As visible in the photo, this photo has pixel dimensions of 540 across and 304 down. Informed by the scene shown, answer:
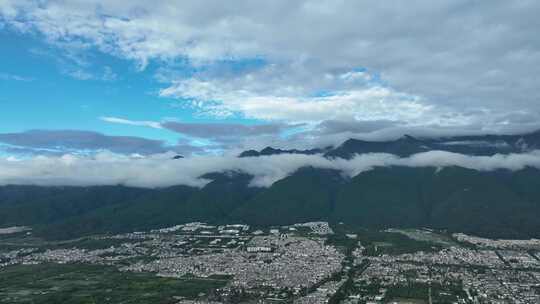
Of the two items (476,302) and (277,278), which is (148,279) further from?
(476,302)

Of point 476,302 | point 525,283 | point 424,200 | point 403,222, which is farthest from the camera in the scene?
point 424,200

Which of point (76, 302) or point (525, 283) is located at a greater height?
point (76, 302)

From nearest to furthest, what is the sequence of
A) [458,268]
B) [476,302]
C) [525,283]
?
[476,302]
[525,283]
[458,268]

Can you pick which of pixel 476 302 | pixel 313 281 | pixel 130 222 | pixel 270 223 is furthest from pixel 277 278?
pixel 130 222

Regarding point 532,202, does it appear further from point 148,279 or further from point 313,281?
point 148,279

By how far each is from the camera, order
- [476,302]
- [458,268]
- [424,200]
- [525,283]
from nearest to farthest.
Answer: [476,302] < [525,283] < [458,268] < [424,200]

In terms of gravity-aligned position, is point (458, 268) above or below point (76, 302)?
below

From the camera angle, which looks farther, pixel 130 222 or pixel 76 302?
pixel 130 222

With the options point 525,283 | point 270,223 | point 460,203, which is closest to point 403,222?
point 460,203

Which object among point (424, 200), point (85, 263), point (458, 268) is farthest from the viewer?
point (424, 200)
